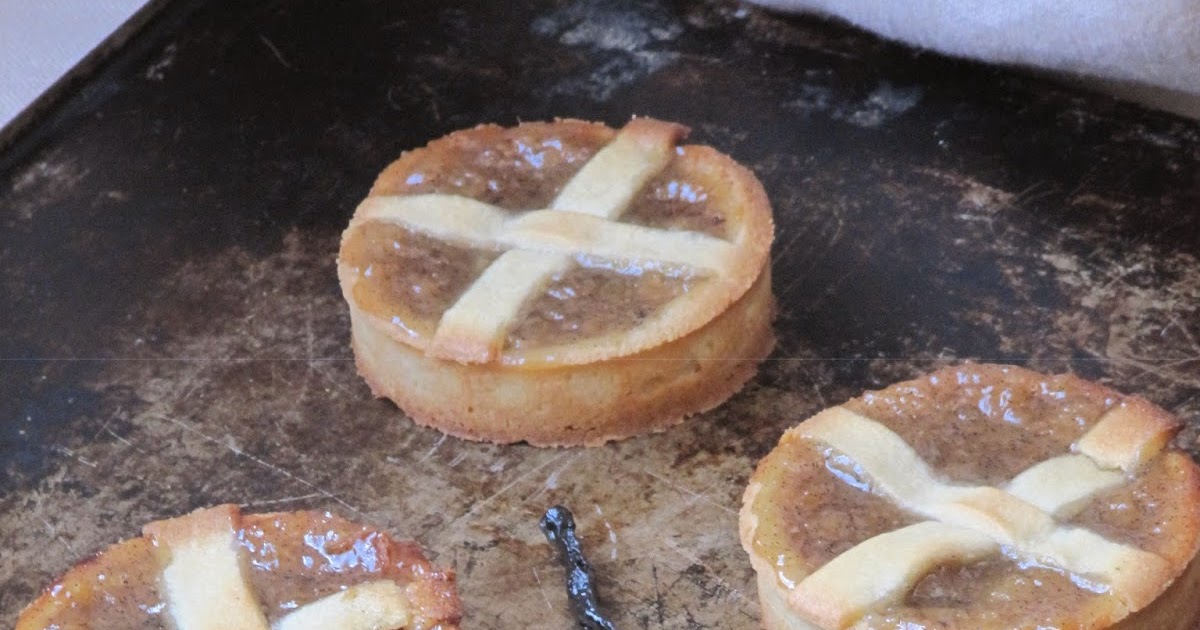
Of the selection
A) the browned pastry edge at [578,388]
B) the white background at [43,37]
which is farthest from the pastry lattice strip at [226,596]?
the white background at [43,37]

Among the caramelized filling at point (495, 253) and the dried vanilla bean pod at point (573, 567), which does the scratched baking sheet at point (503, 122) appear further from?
the caramelized filling at point (495, 253)

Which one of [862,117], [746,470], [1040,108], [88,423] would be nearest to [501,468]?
[746,470]

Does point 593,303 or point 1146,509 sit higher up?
point 1146,509

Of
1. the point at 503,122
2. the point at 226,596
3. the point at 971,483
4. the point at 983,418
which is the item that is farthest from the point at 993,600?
the point at 503,122

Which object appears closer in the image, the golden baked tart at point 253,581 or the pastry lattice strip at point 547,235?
the golden baked tart at point 253,581

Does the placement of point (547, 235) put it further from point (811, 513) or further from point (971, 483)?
point (971, 483)

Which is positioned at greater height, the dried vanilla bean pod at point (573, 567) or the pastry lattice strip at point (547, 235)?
the pastry lattice strip at point (547, 235)

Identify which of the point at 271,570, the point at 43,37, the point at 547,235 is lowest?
the point at 43,37
